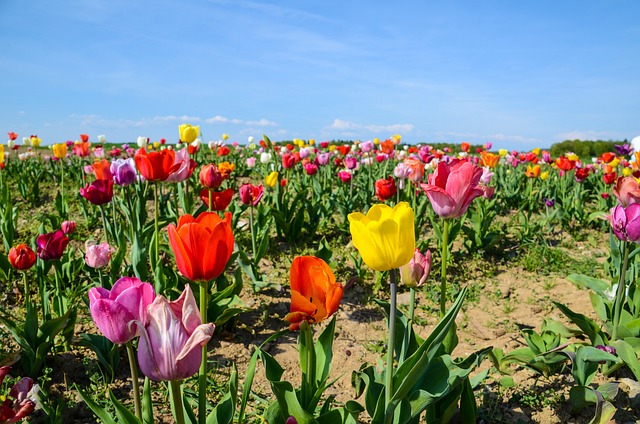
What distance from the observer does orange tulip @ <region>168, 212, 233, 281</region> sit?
4.45 feet

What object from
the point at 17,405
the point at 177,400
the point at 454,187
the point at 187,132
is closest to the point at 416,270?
the point at 454,187

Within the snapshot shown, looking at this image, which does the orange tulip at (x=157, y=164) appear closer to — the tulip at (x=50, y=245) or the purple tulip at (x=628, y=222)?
the tulip at (x=50, y=245)

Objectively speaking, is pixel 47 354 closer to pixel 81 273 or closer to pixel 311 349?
pixel 81 273

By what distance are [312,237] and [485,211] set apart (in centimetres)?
173

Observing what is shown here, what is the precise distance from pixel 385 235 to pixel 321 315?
0.31m

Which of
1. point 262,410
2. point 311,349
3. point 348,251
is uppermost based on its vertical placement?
point 311,349

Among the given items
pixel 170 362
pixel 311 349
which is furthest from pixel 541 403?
pixel 170 362

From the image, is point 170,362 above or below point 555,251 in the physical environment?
above

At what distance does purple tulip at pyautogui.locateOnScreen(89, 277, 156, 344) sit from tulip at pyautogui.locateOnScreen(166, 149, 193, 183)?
163cm

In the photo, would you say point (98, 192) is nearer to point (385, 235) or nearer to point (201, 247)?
point (201, 247)

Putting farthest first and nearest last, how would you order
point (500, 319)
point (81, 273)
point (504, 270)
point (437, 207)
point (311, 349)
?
point (504, 270)
point (81, 273)
point (500, 319)
point (437, 207)
point (311, 349)

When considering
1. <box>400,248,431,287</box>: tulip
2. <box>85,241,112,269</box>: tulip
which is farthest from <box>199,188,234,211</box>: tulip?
<box>400,248,431,287</box>: tulip

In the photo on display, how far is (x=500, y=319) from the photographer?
3598 mm

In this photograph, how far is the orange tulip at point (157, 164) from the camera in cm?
268
